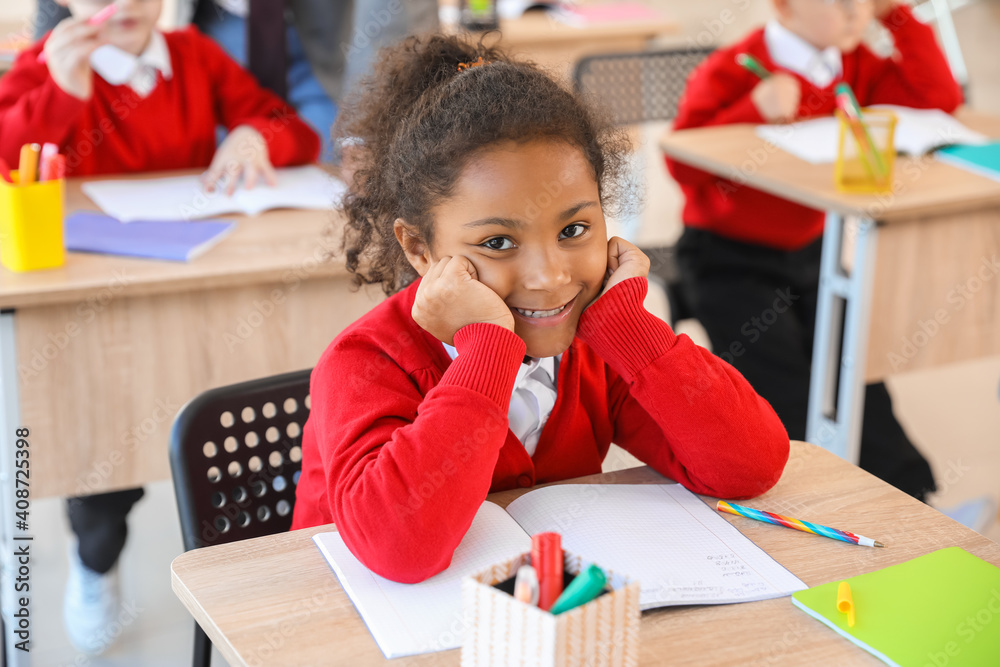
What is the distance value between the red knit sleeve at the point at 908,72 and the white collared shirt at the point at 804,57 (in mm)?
134

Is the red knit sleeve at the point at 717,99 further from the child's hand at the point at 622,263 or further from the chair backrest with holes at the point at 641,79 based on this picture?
the child's hand at the point at 622,263

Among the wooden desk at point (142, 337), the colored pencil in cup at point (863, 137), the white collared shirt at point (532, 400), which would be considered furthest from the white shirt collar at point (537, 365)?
the colored pencil in cup at point (863, 137)

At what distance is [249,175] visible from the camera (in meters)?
2.07

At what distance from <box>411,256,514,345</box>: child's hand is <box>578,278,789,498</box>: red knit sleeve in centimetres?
13

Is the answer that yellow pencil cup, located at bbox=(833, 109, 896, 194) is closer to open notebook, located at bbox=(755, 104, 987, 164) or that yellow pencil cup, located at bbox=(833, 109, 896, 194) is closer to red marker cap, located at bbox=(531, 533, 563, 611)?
open notebook, located at bbox=(755, 104, 987, 164)

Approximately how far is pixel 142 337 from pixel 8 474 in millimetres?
287

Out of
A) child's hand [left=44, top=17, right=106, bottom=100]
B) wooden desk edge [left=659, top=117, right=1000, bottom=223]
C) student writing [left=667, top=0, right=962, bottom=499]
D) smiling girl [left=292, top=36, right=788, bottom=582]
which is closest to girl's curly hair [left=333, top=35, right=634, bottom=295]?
smiling girl [left=292, top=36, right=788, bottom=582]

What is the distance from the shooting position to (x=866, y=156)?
2.01m

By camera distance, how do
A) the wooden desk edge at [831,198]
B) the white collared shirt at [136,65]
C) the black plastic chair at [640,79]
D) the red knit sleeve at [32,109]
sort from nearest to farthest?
1. the wooden desk edge at [831,198]
2. the red knit sleeve at [32,109]
3. the white collared shirt at [136,65]
4. the black plastic chair at [640,79]

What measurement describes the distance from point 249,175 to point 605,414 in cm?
109

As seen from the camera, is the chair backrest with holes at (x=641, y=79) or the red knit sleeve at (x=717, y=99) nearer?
the red knit sleeve at (x=717, y=99)

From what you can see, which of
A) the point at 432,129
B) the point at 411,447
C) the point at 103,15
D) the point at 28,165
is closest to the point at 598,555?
the point at 411,447

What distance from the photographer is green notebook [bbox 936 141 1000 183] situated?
2.16 meters

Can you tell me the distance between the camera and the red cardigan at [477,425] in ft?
3.11
